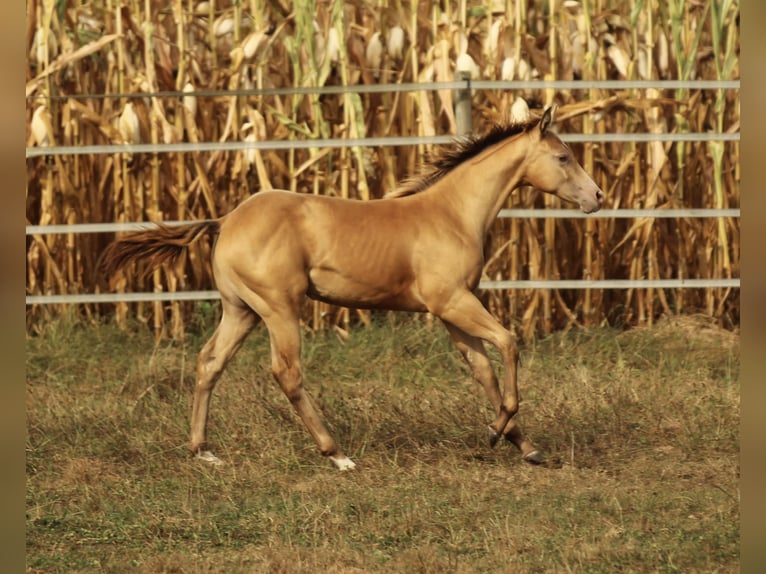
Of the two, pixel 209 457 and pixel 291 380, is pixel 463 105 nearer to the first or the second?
pixel 291 380

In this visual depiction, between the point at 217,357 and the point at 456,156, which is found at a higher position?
the point at 456,156

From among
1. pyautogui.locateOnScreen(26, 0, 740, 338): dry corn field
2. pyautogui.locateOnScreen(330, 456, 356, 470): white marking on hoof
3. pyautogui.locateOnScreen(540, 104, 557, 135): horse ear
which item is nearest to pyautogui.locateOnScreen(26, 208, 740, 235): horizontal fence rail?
pyautogui.locateOnScreen(26, 0, 740, 338): dry corn field

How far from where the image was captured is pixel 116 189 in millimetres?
9156

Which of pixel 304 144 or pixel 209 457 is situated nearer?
pixel 209 457

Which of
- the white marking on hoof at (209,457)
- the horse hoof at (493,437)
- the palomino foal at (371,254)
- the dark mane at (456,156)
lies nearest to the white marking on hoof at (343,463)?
the palomino foal at (371,254)

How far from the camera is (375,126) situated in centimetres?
960

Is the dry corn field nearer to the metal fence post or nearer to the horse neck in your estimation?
the metal fence post

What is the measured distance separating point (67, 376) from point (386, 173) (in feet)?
9.39

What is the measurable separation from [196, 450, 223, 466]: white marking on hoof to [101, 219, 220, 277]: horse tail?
0.92m

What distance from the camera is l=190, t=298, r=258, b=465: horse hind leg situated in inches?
237

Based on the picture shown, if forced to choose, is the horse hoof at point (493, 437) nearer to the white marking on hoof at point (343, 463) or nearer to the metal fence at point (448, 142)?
the white marking on hoof at point (343, 463)

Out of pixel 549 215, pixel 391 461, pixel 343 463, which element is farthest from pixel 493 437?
pixel 549 215

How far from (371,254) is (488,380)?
86 cm

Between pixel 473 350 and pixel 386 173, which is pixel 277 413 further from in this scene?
pixel 386 173
